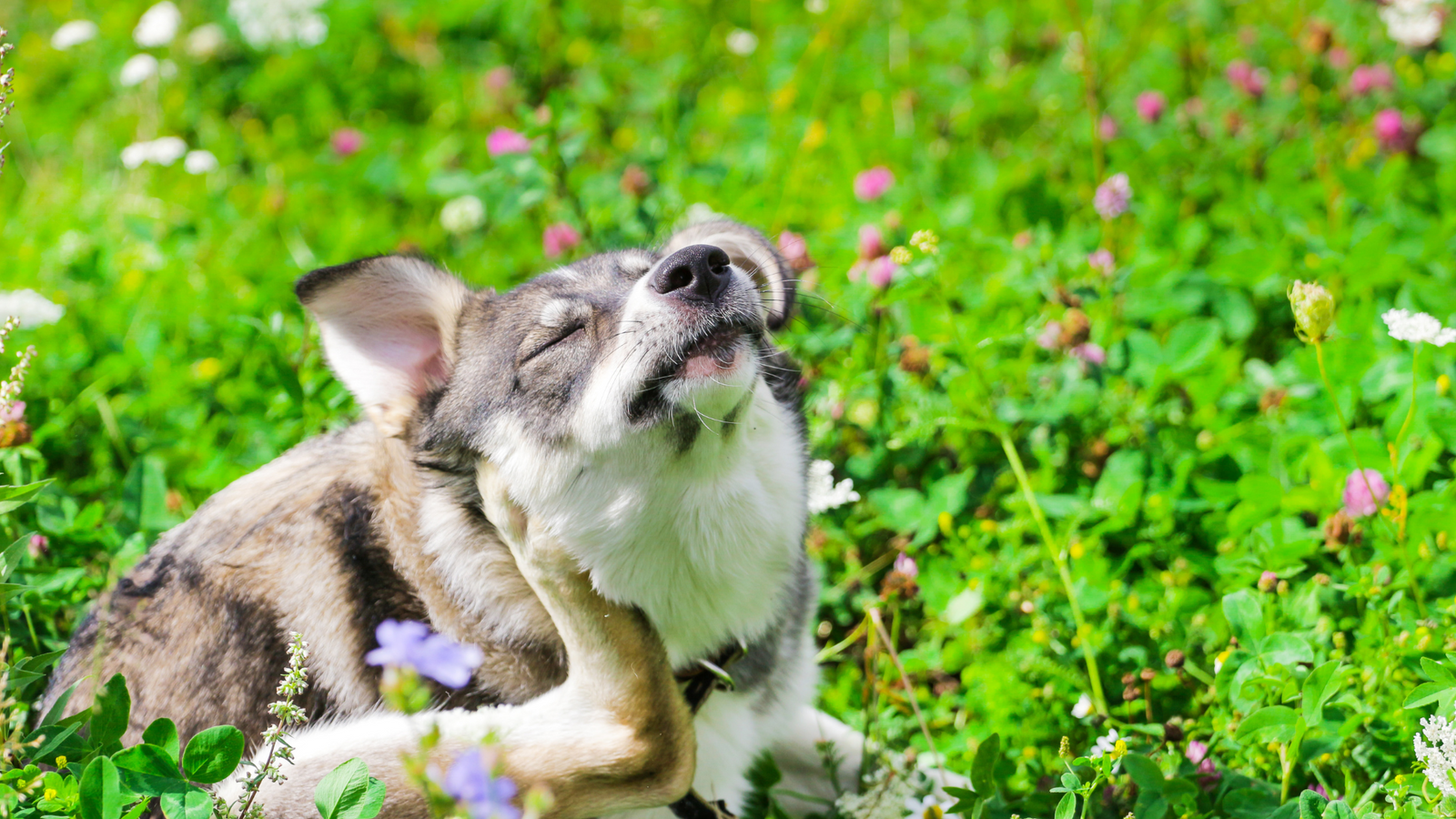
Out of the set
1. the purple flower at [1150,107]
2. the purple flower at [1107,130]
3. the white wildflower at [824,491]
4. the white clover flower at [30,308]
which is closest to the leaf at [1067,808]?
the white wildflower at [824,491]

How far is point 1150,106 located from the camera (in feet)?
15.6

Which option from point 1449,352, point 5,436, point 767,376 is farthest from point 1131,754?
point 5,436

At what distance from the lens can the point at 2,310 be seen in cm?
348

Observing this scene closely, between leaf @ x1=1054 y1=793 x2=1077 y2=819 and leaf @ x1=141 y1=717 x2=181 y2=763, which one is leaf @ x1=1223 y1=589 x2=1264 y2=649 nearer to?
leaf @ x1=1054 y1=793 x2=1077 y2=819

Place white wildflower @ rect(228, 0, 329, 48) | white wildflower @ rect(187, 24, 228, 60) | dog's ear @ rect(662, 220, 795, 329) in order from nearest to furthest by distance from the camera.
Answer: dog's ear @ rect(662, 220, 795, 329) → white wildflower @ rect(228, 0, 329, 48) → white wildflower @ rect(187, 24, 228, 60)

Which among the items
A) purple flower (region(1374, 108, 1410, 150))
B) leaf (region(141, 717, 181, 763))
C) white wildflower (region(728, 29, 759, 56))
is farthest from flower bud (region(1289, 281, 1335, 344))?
white wildflower (region(728, 29, 759, 56))

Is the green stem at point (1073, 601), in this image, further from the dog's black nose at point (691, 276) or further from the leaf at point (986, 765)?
the dog's black nose at point (691, 276)

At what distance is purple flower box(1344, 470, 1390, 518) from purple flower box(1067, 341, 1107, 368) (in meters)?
0.92

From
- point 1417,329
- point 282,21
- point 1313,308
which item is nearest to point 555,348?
point 1313,308

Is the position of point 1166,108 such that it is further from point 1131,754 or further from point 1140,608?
point 1131,754

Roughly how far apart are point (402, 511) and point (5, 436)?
1184mm

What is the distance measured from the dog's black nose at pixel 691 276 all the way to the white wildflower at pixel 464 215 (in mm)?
2636

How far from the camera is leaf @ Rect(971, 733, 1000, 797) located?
2.27m

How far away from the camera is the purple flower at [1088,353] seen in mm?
3475
